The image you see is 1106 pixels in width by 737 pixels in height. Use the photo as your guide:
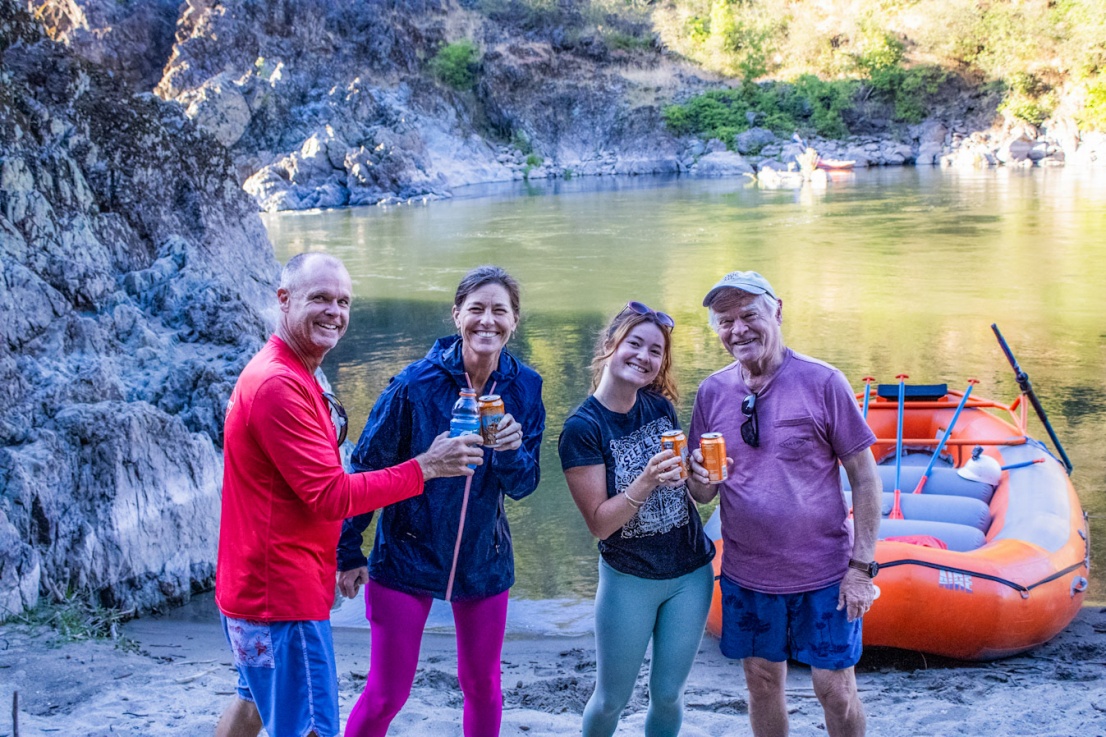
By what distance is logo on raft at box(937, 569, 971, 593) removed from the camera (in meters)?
4.04

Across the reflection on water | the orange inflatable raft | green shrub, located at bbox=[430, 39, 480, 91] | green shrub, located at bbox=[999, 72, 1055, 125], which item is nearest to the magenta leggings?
the orange inflatable raft

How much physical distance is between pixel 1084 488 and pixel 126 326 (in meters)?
6.13

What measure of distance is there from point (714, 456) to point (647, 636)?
20.5 inches

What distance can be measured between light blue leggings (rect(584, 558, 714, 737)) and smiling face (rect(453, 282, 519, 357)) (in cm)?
68

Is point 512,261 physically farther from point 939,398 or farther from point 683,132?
point 683,132

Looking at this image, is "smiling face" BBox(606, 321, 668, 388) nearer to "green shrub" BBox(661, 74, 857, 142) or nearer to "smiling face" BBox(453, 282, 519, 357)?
"smiling face" BBox(453, 282, 519, 357)

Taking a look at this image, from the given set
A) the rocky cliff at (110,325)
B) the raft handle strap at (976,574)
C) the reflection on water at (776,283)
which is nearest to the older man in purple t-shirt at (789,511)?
the raft handle strap at (976,574)

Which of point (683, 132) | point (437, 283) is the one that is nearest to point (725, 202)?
point (437, 283)

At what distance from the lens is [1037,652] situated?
4.27 m

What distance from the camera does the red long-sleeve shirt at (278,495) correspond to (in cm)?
210

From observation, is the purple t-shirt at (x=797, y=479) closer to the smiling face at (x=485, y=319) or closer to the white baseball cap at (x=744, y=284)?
the white baseball cap at (x=744, y=284)

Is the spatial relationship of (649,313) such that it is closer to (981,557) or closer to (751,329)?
(751,329)

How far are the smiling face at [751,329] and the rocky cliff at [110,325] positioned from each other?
3.28 m

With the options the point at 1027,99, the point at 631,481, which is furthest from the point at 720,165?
the point at 631,481
